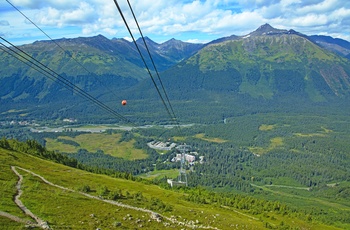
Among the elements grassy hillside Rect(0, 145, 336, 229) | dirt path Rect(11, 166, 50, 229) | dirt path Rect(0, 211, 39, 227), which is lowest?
grassy hillside Rect(0, 145, 336, 229)

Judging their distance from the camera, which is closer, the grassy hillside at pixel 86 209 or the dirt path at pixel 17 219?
the dirt path at pixel 17 219

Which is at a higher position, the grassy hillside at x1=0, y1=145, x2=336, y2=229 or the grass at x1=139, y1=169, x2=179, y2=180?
the grassy hillside at x1=0, y1=145, x2=336, y2=229

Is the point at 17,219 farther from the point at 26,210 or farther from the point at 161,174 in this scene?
the point at 161,174

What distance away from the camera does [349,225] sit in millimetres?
102000

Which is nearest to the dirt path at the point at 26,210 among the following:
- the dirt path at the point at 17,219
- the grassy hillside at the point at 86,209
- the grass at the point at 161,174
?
the grassy hillside at the point at 86,209

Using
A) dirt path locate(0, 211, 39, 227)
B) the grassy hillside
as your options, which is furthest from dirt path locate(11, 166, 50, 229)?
dirt path locate(0, 211, 39, 227)

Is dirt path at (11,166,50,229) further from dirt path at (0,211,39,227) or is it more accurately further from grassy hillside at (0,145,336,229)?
dirt path at (0,211,39,227)

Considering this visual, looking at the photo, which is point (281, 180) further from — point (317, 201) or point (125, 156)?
point (125, 156)

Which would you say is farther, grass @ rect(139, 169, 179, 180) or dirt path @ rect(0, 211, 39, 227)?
grass @ rect(139, 169, 179, 180)

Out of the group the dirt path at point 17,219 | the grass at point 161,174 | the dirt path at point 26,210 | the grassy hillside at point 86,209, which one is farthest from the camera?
the grass at point 161,174

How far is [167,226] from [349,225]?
9219cm

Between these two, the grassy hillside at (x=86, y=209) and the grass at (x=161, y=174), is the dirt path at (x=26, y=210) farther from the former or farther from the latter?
the grass at (x=161, y=174)

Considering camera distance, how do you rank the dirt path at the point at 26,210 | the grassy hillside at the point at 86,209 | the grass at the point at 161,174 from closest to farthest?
1. the dirt path at the point at 26,210
2. the grassy hillside at the point at 86,209
3. the grass at the point at 161,174

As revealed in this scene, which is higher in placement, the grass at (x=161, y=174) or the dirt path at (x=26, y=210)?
the dirt path at (x=26, y=210)
